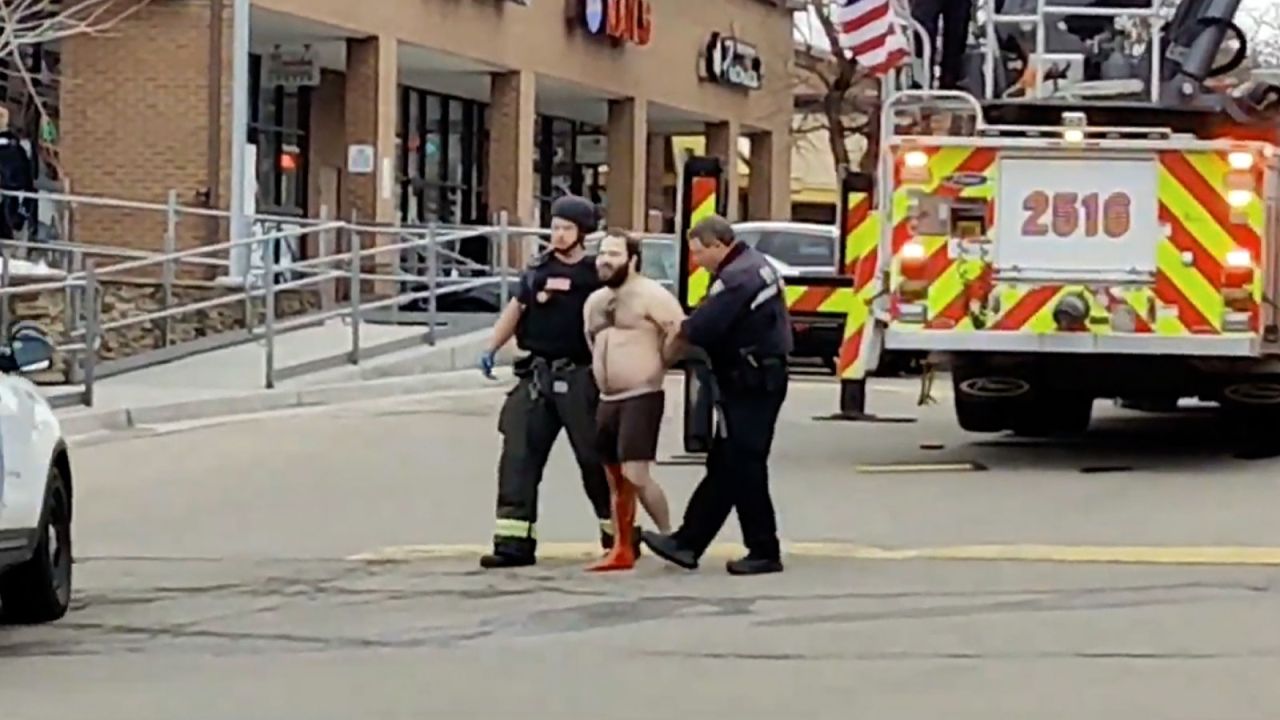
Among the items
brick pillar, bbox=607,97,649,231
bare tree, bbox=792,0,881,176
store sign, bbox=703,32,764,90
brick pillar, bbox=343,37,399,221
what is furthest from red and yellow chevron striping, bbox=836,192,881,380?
store sign, bbox=703,32,764,90

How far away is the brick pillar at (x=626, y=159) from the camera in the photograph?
42.4 m

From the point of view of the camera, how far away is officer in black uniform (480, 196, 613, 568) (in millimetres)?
12688

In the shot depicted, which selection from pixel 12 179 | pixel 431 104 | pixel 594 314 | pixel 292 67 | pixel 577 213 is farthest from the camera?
pixel 431 104

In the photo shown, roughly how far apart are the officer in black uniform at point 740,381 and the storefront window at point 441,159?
26567mm

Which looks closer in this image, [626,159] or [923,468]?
[923,468]

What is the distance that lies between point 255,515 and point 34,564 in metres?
4.58

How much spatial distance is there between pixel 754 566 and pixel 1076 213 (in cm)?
480

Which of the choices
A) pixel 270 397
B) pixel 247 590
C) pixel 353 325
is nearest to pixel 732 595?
pixel 247 590

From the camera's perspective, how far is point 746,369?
1227cm

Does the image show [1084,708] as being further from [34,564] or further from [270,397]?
[270,397]

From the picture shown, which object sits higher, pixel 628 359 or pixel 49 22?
pixel 49 22

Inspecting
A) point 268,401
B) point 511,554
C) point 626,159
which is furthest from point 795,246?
point 511,554

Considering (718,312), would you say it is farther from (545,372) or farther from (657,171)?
(657,171)

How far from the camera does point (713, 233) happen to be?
1237 centimetres
